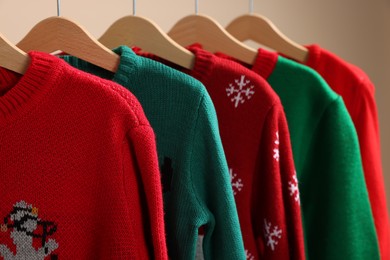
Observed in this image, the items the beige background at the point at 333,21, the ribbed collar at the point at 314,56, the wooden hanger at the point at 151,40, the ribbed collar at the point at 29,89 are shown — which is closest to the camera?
the ribbed collar at the point at 29,89

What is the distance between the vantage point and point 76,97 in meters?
0.72

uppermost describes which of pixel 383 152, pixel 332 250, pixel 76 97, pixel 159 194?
pixel 76 97

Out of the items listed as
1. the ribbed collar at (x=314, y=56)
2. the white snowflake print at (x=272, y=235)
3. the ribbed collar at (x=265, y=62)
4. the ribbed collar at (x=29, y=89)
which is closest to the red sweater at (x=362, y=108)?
the ribbed collar at (x=314, y=56)

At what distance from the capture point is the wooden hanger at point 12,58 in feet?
2.35

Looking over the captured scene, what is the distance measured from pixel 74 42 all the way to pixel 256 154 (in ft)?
1.01

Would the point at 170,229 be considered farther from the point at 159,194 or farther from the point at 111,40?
the point at 111,40

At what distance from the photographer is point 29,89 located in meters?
0.71

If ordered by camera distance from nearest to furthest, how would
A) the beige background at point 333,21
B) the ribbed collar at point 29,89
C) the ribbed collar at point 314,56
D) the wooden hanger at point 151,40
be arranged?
the ribbed collar at point 29,89 → the wooden hanger at point 151,40 → the ribbed collar at point 314,56 → the beige background at point 333,21

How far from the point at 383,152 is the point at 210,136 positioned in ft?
3.81

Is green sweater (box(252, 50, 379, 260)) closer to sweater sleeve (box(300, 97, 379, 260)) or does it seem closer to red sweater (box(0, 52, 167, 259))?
sweater sleeve (box(300, 97, 379, 260))

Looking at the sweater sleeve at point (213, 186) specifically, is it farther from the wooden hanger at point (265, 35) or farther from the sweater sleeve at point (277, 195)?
the wooden hanger at point (265, 35)

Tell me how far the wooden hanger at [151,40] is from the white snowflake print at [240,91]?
7 centimetres

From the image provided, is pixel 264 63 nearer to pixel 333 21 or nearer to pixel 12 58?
pixel 12 58

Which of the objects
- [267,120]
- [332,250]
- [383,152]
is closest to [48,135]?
[267,120]
